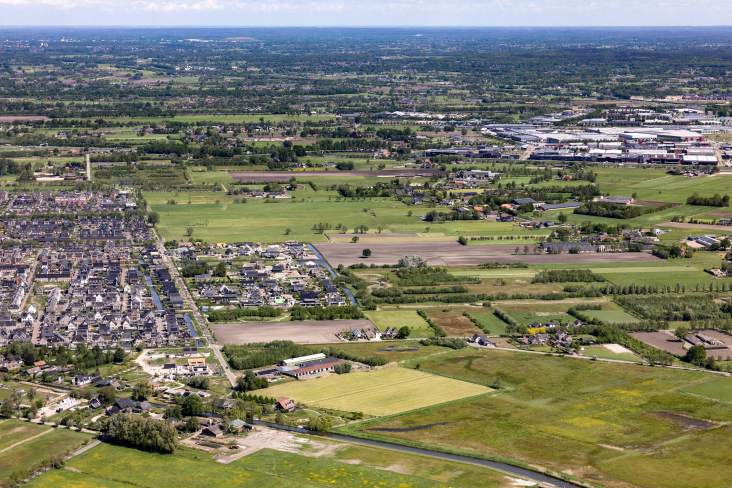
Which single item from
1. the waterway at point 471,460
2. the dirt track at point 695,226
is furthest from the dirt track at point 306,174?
the waterway at point 471,460

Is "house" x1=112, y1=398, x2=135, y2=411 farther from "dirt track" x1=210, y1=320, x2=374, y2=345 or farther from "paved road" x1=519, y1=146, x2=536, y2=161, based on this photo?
"paved road" x1=519, y1=146, x2=536, y2=161

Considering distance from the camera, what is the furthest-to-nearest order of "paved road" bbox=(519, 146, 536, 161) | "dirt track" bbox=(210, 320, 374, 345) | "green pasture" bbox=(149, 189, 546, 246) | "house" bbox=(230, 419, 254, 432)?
"paved road" bbox=(519, 146, 536, 161) → "green pasture" bbox=(149, 189, 546, 246) → "dirt track" bbox=(210, 320, 374, 345) → "house" bbox=(230, 419, 254, 432)

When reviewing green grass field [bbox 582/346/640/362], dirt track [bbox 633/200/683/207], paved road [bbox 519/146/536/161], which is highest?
paved road [bbox 519/146/536/161]

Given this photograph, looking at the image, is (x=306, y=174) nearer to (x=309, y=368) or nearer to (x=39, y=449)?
(x=309, y=368)

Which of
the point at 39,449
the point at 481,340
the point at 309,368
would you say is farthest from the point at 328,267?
the point at 39,449

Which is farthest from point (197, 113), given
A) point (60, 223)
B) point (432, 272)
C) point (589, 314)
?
point (589, 314)


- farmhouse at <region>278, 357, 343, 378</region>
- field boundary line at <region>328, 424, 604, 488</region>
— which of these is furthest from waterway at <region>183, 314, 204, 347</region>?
field boundary line at <region>328, 424, 604, 488</region>

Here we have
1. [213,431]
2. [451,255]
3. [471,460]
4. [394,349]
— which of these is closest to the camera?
[471,460]
